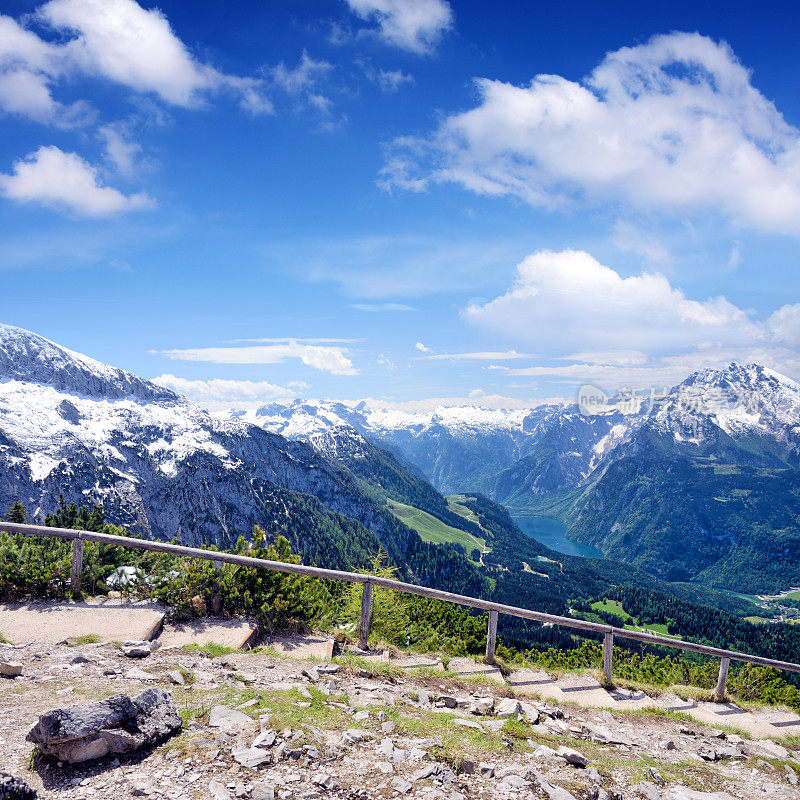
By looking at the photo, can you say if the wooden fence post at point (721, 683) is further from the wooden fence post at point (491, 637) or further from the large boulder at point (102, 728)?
the large boulder at point (102, 728)

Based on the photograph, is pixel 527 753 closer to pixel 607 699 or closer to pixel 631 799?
pixel 631 799

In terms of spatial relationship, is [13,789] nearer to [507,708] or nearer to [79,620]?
[79,620]

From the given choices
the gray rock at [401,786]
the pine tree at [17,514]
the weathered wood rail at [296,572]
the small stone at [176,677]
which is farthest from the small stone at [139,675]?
the pine tree at [17,514]

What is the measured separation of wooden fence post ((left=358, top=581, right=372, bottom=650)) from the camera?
11859mm

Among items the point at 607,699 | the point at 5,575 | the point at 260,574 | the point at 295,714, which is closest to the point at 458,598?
the point at 607,699

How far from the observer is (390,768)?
19.4ft

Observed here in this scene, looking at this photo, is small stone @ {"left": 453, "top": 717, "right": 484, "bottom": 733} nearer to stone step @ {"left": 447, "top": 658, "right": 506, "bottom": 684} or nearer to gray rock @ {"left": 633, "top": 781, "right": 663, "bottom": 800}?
gray rock @ {"left": 633, "top": 781, "right": 663, "bottom": 800}

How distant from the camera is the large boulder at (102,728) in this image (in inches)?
214

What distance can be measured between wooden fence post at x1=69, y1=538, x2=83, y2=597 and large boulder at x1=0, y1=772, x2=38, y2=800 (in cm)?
825

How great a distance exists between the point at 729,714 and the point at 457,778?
415 inches

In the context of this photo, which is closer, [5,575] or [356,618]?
[5,575]

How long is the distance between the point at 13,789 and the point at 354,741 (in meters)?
3.81

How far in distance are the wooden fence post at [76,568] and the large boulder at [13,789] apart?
27.1 ft

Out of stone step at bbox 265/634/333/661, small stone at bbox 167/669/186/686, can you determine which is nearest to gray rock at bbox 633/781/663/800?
stone step at bbox 265/634/333/661
